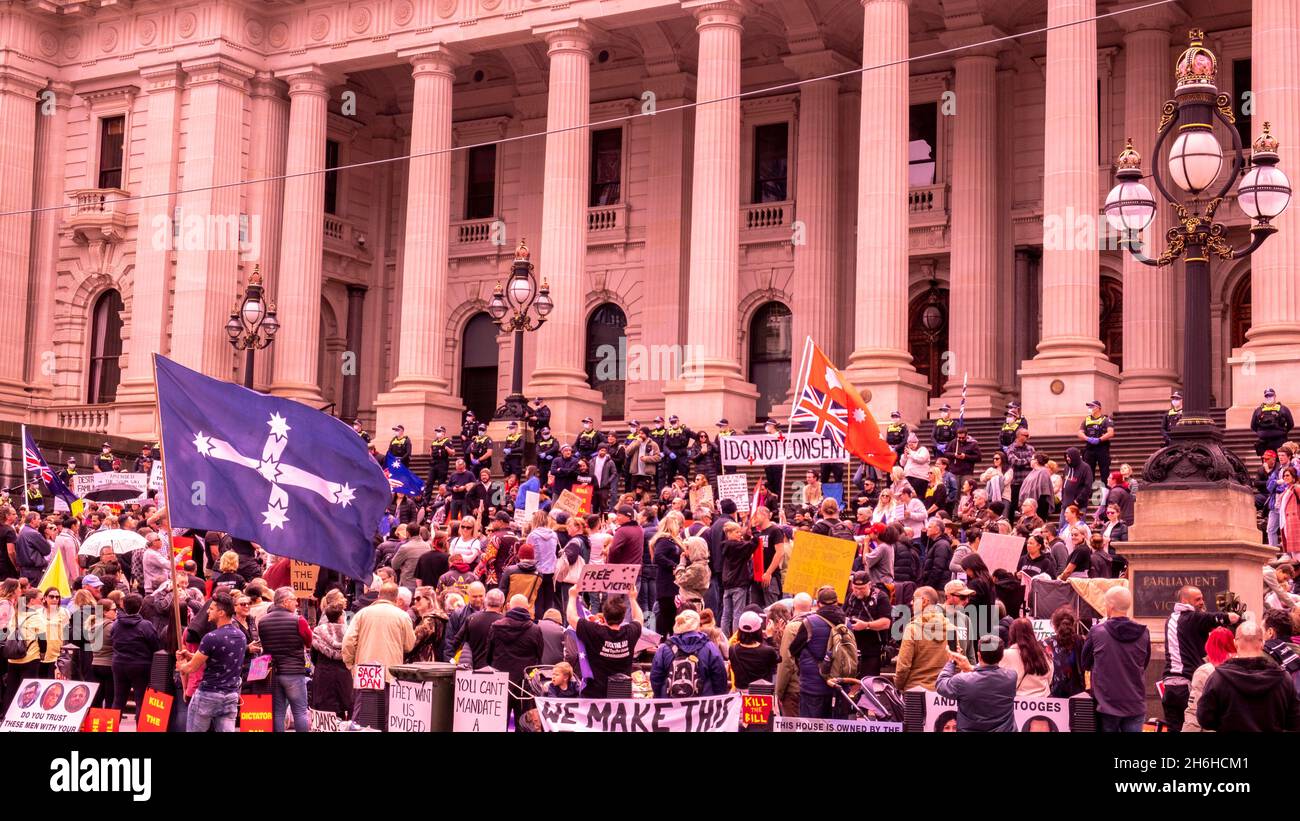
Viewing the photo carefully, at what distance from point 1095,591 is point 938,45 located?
1055 inches

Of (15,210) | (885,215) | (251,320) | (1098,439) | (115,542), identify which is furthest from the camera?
(15,210)

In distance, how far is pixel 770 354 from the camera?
4462cm

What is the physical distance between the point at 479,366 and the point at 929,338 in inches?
523

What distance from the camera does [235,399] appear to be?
50.1 feet

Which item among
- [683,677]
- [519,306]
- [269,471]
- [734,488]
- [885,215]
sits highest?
[885,215]

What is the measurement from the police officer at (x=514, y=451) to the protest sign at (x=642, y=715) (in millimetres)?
18619

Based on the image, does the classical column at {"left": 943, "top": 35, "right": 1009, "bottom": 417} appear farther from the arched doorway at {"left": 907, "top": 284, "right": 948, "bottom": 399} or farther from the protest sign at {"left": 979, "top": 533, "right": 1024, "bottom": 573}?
the protest sign at {"left": 979, "top": 533, "right": 1024, "bottom": 573}

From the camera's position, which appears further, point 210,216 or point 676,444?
point 210,216

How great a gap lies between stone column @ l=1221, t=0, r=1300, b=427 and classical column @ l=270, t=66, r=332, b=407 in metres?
22.0

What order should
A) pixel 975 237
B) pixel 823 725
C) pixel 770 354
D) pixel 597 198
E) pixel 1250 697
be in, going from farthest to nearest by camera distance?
pixel 597 198
pixel 770 354
pixel 975 237
pixel 823 725
pixel 1250 697

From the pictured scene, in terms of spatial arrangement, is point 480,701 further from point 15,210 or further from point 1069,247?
point 15,210

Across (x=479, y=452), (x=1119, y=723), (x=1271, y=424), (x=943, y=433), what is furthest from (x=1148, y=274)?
(x=1119, y=723)
